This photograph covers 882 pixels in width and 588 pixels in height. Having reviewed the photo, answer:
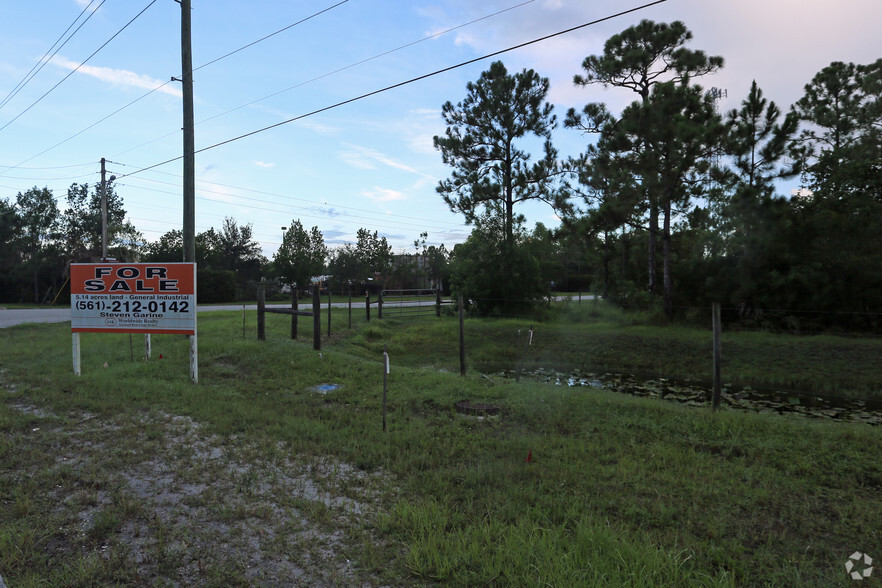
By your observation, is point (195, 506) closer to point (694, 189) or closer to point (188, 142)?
point (188, 142)

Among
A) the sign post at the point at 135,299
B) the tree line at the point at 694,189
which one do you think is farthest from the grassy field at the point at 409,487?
the tree line at the point at 694,189

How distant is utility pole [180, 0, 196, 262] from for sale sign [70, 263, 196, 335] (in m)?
0.68

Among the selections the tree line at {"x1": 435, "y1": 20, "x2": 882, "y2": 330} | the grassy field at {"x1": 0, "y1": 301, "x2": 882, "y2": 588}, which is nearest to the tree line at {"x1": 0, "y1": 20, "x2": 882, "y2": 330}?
the tree line at {"x1": 435, "y1": 20, "x2": 882, "y2": 330}

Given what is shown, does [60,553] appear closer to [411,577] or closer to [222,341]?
[411,577]

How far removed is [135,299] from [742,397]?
1182 cm

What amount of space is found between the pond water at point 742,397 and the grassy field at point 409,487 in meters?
2.49

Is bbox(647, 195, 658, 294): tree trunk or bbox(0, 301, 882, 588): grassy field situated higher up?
bbox(647, 195, 658, 294): tree trunk

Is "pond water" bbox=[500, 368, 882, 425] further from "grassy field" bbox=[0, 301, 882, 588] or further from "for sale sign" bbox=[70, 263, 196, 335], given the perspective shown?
"for sale sign" bbox=[70, 263, 196, 335]

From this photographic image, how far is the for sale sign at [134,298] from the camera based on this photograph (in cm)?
882

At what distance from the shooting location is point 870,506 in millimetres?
3863

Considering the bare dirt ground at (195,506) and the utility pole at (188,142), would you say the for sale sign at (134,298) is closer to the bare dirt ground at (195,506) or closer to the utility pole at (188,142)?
the utility pole at (188,142)

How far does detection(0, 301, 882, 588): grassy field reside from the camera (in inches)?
119

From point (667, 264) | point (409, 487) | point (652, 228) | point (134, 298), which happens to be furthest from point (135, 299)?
point (652, 228)

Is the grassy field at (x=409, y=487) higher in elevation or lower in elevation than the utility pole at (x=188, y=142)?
lower
